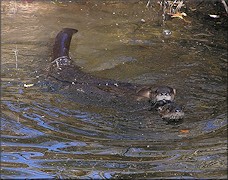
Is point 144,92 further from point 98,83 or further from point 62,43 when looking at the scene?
point 62,43

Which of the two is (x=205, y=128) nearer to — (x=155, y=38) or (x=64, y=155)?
(x=64, y=155)

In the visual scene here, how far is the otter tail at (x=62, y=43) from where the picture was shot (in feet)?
22.1

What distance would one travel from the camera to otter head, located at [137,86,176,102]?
529cm

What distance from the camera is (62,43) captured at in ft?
23.0

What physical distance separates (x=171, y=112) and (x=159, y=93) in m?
0.54

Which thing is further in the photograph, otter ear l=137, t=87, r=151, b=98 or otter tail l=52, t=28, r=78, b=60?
otter tail l=52, t=28, r=78, b=60

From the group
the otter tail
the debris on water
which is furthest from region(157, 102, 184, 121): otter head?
the debris on water

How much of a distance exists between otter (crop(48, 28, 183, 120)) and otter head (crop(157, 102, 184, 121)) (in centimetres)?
15

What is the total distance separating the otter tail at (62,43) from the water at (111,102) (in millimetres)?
161

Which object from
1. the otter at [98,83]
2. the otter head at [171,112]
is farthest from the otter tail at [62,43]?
the otter head at [171,112]

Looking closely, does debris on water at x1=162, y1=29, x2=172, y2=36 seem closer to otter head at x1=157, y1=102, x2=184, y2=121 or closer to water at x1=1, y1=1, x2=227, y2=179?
water at x1=1, y1=1, x2=227, y2=179

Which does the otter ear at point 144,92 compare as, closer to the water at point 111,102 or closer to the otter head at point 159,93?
the otter head at point 159,93

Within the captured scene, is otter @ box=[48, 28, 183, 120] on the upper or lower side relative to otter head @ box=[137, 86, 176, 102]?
lower

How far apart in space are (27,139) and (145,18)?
495 centimetres
